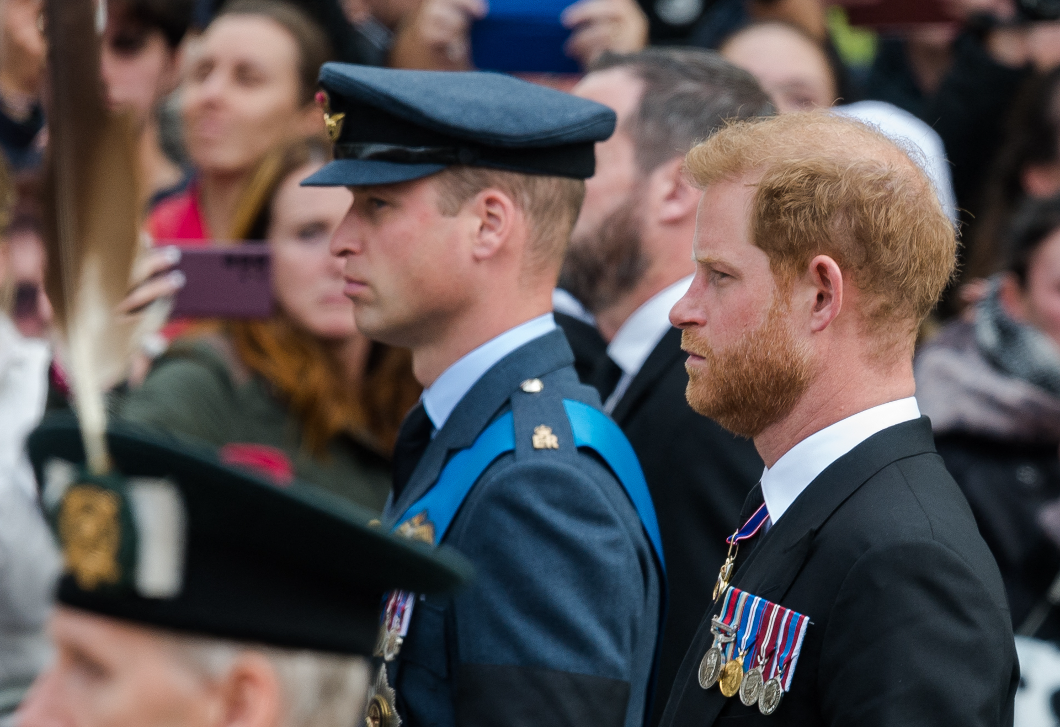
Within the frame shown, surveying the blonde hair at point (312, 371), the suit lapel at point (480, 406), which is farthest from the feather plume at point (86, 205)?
the blonde hair at point (312, 371)

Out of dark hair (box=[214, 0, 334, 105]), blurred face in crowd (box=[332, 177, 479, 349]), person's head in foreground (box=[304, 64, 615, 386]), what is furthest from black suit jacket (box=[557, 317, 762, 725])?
dark hair (box=[214, 0, 334, 105])

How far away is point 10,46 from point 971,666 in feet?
11.5

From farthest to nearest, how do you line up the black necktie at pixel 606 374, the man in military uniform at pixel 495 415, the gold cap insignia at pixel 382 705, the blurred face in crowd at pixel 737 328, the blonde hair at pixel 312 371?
the blonde hair at pixel 312 371 < the black necktie at pixel 606 374 < the gold cap insignia at pixel 382 705 < the man in military uniform at pixel 495 415 < the blurred face in crowd at pixel 737 328

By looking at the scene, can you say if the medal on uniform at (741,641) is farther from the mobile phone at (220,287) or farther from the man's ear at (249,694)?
the mobile phone at (220,287)

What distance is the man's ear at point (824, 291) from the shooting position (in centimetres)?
211

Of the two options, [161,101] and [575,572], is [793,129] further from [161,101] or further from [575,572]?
[161,101]

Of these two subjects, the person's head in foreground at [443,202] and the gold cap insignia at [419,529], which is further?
the person's head in foreground at [443,202]

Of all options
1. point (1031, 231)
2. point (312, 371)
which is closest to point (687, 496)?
point (312, 371)

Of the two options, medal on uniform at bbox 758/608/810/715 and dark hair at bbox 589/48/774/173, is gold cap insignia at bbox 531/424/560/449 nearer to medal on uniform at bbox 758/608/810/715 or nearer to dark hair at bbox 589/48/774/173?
medal on uniform at bbox 758/608/810/715

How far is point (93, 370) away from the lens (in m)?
1.67

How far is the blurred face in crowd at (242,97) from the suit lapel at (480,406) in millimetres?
2484

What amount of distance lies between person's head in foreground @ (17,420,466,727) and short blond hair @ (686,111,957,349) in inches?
34.7

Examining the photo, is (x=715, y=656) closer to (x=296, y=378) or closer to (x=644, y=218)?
(x=644, y=218)

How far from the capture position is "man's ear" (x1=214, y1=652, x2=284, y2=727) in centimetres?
154
